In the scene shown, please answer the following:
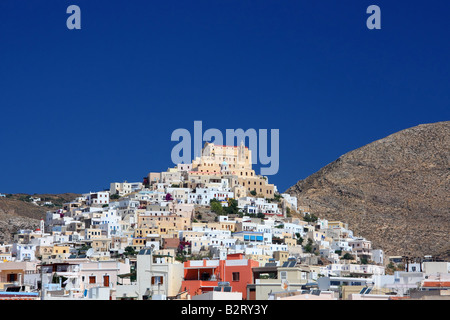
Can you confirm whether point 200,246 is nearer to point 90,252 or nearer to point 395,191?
point 90,252

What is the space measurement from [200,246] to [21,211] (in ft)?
125

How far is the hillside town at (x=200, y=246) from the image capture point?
27453 mm

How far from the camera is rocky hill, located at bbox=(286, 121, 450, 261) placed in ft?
293

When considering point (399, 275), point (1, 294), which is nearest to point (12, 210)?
point (399, 275)

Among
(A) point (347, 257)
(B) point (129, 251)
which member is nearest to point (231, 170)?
(A) point (347, 257)

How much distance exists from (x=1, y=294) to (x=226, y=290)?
17.1 feet

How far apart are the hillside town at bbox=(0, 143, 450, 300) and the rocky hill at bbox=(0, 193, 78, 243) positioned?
214 inches

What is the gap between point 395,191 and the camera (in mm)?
106875

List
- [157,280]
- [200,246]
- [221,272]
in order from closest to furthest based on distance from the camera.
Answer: [157,280] < [221,272] < [200,246]

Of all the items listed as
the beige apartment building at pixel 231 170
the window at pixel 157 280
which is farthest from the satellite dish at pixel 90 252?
the window at pixel 157 280

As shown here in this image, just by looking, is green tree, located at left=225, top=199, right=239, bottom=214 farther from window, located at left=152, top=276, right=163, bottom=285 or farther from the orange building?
window, located at left=152, top=276, right=163, bottom=285

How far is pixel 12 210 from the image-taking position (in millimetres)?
93312

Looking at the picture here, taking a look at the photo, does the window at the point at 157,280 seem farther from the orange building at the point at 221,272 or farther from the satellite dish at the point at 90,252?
the satellite dish at the point at 90,252

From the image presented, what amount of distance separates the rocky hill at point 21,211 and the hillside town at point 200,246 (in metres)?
5.44
